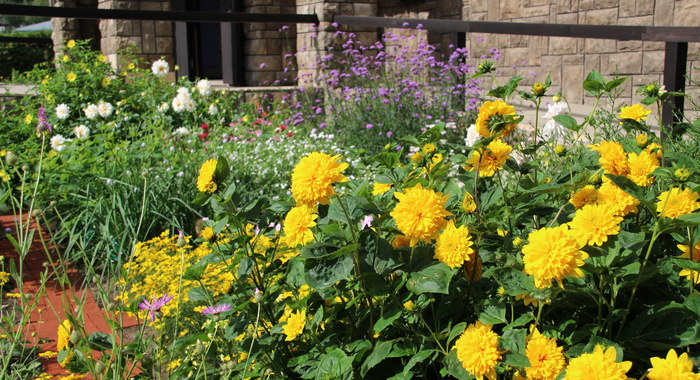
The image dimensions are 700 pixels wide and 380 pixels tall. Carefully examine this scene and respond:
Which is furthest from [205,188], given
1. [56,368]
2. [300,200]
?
[56,368]

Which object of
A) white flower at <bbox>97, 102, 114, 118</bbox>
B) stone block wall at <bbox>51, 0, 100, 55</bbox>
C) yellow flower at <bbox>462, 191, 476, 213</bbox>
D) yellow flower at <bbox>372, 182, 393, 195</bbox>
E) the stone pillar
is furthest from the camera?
stone block wall at <bbox>51, 0, 100, 55</bbox>

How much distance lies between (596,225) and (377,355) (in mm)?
483

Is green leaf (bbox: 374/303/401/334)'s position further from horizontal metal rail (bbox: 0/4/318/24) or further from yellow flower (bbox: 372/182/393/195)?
horizontal metal rail (bbox: 0/4/318/24)

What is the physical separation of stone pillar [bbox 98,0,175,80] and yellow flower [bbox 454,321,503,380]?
6.49 m

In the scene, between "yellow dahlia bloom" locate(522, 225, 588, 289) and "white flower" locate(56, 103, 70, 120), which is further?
"white flower" locate(56, 103, 70, 120)

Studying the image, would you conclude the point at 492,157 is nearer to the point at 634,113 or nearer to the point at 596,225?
the point at 596,225

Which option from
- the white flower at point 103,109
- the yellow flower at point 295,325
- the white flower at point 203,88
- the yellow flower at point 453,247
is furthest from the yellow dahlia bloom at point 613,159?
the white flower at point 203,88

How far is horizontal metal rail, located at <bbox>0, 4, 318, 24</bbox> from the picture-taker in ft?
17.9

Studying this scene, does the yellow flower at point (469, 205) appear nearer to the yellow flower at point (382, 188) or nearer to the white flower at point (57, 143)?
the yellow flower at point (382, 188)

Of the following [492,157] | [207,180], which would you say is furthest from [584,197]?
[207,180]

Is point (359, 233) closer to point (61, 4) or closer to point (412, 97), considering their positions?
point (412, 97)

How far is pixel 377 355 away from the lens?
107 cm

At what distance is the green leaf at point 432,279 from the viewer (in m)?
0.99

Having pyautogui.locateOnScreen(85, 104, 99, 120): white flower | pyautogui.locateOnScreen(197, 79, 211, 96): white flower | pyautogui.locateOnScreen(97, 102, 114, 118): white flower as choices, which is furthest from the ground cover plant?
pyautogui.locateOnScreen(197, 79, 211, 96): white flower
